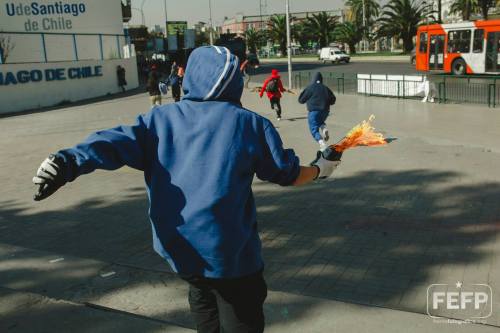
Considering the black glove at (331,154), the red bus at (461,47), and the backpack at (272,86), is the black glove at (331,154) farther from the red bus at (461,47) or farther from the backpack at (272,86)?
the red bus at (461,47)

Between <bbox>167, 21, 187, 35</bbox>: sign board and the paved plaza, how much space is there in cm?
5633

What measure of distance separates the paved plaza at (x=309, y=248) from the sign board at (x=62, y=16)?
18485 mm

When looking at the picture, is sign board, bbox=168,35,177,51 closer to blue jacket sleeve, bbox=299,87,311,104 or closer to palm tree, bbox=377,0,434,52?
palm tree, bbox=377,0,434,52

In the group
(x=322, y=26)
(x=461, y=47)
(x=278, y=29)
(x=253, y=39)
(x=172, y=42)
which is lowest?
(x=461, y=47)

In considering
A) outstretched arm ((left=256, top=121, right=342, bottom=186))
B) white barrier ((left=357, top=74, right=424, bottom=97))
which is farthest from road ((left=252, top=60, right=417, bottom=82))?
outstretched arm ((left=256, top=121, right=342, bottom=186))

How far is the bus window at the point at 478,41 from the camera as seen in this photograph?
999 inches

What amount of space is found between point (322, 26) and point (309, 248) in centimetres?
6798

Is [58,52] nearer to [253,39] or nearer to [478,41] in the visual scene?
[478,41]

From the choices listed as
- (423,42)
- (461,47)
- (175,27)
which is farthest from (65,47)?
(175,27)

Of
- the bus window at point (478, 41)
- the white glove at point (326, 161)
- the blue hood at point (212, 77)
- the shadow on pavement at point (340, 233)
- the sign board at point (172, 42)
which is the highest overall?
the sign board at point (172, 42)

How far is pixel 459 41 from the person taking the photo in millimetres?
26500

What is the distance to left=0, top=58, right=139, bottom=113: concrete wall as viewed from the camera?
2159cm

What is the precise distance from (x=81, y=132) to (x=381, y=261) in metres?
11.6

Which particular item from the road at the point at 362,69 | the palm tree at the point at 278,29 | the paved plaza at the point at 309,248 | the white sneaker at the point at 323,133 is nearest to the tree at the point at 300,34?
the palm tree at the point at 278,29
